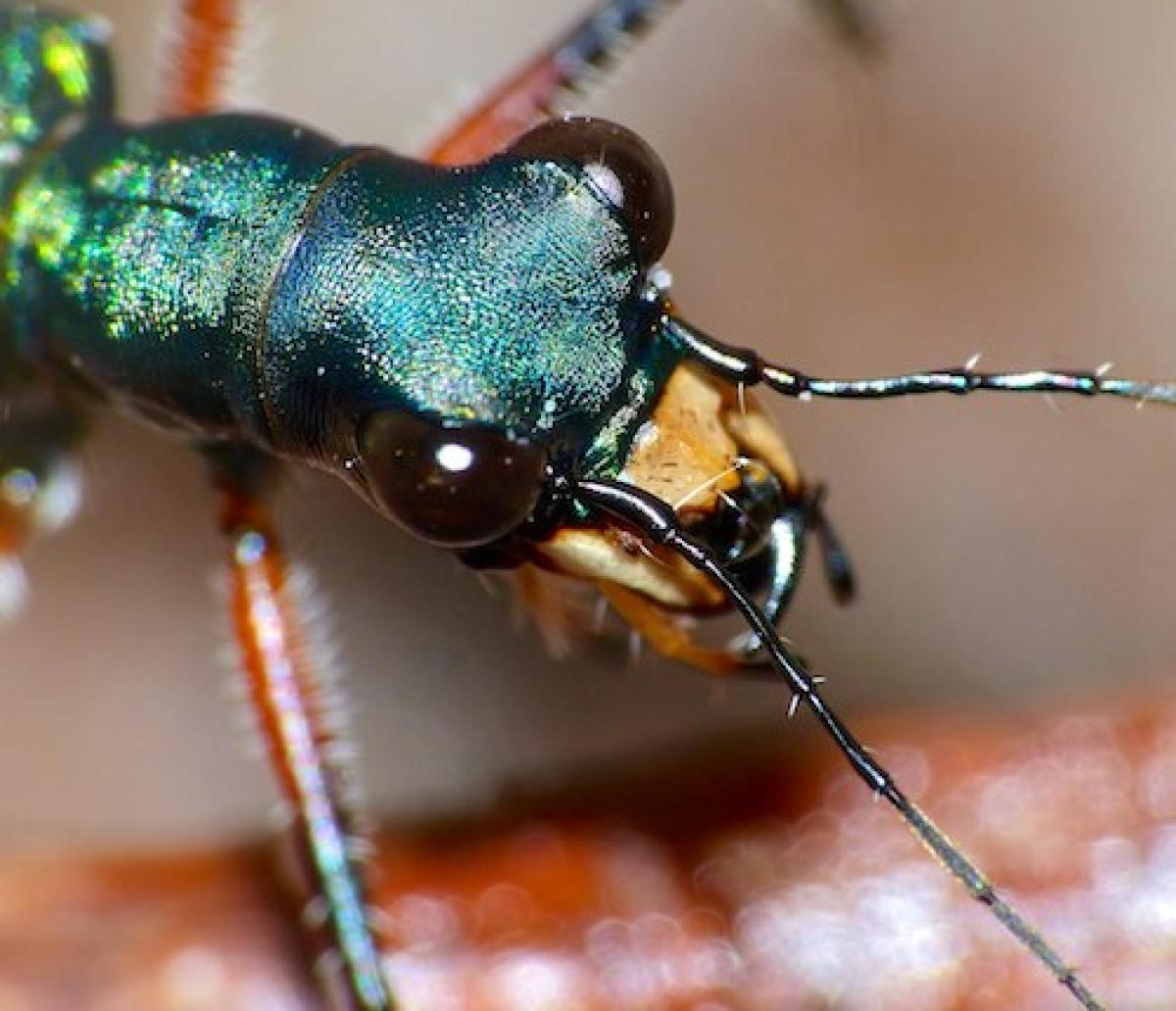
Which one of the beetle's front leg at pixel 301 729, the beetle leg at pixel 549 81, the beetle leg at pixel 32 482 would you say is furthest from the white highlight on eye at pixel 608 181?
the beetle leg at pixel 32 482

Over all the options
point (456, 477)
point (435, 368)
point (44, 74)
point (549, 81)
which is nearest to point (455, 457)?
point (456, 477)

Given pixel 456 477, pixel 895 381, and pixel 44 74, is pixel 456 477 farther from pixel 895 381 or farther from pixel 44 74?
pixel 44 74

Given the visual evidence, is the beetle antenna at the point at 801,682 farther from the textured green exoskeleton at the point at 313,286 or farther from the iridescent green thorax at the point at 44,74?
the iridescent green thorax at the point at 44,74

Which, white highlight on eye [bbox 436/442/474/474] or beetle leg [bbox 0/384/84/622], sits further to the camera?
beetle leg [bbox 0/384/84/622]

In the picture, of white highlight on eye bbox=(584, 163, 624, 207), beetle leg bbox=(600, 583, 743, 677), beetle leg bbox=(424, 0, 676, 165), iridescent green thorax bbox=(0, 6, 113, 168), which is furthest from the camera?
iridescent green thorax bbox=(0, 6, 113, 168)

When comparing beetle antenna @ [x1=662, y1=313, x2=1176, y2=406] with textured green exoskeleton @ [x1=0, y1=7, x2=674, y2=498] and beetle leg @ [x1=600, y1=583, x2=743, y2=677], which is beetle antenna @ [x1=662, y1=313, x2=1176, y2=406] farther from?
beetle leg @ [x1=600, y1=583, x2=743, y2=677]

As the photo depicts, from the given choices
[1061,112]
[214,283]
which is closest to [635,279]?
[214,283]

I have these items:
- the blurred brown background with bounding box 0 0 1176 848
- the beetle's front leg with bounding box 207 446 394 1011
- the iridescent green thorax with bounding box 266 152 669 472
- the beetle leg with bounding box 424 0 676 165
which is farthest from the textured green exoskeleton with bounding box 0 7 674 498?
the blurred brown background with bounding box 0 0 1176 848

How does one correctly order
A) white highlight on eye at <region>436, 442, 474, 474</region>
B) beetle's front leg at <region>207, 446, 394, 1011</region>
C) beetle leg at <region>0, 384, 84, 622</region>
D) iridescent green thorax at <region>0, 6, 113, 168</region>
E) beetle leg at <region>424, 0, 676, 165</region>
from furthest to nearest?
beetle leg at <region>0, 384, 84, 622</region> → iridescent green thorax at <region>0, 6, 113, 168</region> → beetle leg at <region>424, 0, 676, 165</region> → beetle's front leg at <region>207, 446, 394, 1011</region> → white highlight on eye at <region>436, 442, 474, 474</region>
